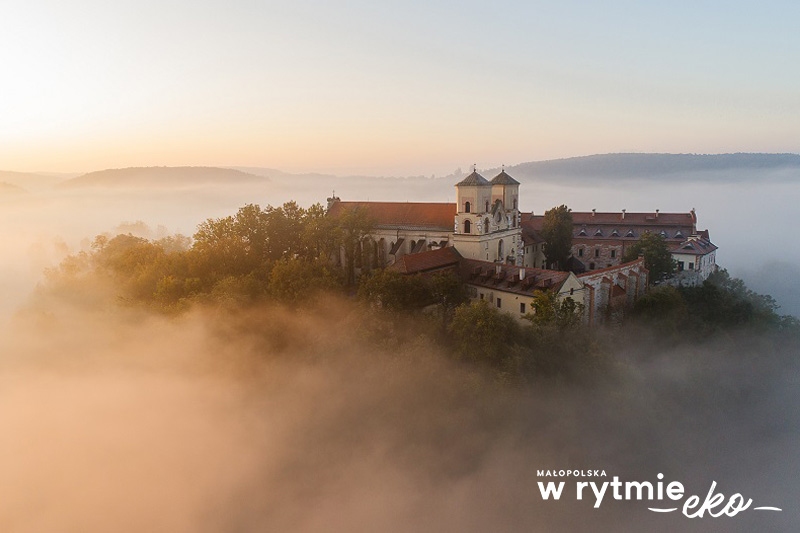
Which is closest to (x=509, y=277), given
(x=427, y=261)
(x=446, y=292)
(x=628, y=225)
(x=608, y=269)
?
(x=446, y=292)

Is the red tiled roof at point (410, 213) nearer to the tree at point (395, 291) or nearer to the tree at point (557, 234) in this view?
the tree at point (395, 291)

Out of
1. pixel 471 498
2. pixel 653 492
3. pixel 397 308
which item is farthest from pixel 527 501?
pixel 397 308

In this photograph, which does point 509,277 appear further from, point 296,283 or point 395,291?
point 296,283

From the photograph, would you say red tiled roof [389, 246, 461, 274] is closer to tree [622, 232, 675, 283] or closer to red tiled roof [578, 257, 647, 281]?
red tiled roof [578, 257, 647, 281]

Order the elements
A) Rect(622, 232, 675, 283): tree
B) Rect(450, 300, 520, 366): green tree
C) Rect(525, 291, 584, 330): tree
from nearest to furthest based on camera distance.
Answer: Rect(450, 300, 520, 366): green tree → Rect(525, 291, 584, 330): tree → Rect(622, 232, 675, 283): tree

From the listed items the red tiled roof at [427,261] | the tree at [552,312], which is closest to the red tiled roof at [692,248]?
the red tiled roof at [427,261]

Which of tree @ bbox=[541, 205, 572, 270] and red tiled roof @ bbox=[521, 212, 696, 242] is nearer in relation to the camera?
tree @ bbox=[541, 205, 572, 270]


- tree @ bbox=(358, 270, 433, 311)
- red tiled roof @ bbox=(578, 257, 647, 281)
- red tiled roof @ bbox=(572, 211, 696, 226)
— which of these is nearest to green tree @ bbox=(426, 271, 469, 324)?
tree @ bbox=(358, 270, 433, 311)
